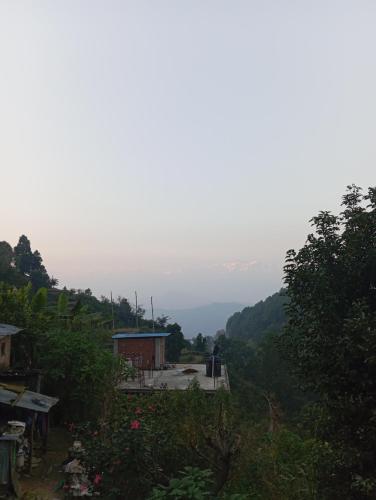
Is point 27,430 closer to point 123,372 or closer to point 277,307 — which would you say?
point 123,372

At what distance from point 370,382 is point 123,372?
35.6 feet

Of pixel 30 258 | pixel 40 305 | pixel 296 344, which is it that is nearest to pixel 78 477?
pixel 296 344

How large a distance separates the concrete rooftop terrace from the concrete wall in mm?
4539

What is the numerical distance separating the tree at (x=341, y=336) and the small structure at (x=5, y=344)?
955 cm

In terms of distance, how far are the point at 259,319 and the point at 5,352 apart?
8028cm

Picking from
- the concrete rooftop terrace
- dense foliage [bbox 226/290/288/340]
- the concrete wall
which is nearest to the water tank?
the concrete rooftop terrace

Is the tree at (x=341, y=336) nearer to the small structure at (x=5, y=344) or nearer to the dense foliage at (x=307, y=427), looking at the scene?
the dense foliage at (x=307, y=427)

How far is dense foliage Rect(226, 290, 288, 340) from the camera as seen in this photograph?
80562 mm

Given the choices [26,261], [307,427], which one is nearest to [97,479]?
[307,427]

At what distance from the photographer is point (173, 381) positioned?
62.4 ft

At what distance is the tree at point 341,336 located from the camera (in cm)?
545

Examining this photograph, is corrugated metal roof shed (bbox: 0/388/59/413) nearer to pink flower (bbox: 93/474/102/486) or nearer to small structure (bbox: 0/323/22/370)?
small structure (bbox: 0/323/22/370)

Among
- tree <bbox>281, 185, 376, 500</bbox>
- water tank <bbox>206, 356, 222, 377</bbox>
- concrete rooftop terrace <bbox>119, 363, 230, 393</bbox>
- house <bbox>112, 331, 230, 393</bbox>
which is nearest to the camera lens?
tree <bbox>281, 185, 376, 500</bbox>

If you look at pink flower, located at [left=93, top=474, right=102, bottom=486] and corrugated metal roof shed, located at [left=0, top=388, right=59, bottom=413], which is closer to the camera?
pink flower, located at [left=93, top=474, right=102, bottom=486]
